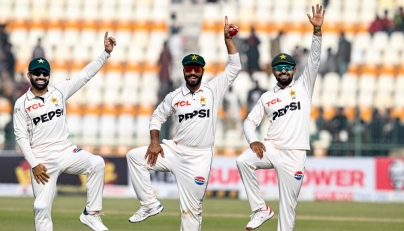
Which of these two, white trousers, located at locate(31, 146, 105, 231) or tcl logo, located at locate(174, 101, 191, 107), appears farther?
tcl logo, located at locate(174, 101, 191, 107)

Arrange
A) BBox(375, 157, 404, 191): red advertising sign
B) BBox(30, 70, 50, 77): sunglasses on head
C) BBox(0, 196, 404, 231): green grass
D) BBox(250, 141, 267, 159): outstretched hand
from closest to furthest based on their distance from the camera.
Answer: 1. BBox(30, 70, 50, 77): sunglasses on head
2. BBox(250, 141, 267, 159): outstretched hand
3. BBox(0, 196, 404, 231): green grass
4. BBox(375, 157, 404, 191): red advertising sign

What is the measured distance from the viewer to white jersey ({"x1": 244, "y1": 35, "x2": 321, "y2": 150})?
10680 millimetres

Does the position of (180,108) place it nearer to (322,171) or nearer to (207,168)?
(207,168)

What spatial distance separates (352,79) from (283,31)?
2170 mm

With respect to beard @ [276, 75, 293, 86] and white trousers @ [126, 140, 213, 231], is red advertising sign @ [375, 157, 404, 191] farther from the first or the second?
white trousers @ [126, 140, 213, 231]

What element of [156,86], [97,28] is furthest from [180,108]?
[97,28]

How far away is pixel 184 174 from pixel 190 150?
11.6 inches

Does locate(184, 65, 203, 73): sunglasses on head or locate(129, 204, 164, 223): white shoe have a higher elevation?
locate(184, 65, 203, 73): sunglasses on head

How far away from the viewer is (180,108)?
1069cm

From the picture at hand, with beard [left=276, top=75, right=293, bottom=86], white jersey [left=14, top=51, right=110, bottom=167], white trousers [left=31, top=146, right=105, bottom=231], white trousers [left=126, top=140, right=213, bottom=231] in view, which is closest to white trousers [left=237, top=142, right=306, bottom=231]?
white trousers [left=126, top=140, right=213, bottom=231]

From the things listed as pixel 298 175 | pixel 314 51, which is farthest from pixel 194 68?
pixel 298 175

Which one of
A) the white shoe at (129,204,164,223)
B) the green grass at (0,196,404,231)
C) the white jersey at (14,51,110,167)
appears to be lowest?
the green grass at (0,196,404,231)

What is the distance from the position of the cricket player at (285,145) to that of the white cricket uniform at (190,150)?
49 cm

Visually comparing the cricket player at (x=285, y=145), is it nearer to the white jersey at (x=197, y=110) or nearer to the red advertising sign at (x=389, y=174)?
the white jersey at (x=197, y=110)
